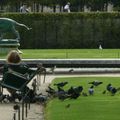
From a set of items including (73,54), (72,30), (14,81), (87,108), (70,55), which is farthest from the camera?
(72,30)

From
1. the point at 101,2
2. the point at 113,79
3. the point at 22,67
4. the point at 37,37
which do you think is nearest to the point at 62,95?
the point at 22,67

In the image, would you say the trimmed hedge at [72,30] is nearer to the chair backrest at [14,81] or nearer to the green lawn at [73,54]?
the green lawn at [73,54]

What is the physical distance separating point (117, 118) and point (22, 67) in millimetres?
3590

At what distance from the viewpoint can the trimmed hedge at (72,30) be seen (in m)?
44.9

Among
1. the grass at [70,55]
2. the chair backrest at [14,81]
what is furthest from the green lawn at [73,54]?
the chair backrest at [14,81]

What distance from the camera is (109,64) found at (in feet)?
84.6

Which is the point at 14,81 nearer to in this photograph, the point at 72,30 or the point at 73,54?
the point at 73,54

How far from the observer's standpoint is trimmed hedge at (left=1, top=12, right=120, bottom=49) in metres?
44.9

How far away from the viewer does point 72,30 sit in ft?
149

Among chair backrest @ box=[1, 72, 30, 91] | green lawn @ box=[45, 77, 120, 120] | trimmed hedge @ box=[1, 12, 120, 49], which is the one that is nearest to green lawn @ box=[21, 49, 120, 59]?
trimmed hedge @ box=[1, 12, 120, 49]

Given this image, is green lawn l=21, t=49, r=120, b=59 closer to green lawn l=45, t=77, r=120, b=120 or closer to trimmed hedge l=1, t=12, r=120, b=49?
trimmed hedge l=1, t=12, r=120, b=49

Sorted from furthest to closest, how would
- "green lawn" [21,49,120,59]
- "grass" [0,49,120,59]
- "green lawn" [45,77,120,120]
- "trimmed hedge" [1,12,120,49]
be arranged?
"trimmed hedge" [1,12,120,49] → "green lawn" [21,49,120,59] → "grass" [0,49,120,59] → "green lawn" [45,77,120,120]

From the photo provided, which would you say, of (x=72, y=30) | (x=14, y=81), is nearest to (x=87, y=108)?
(x=14, y=81)

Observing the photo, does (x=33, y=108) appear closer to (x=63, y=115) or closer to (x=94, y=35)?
(x=63, y=115)
